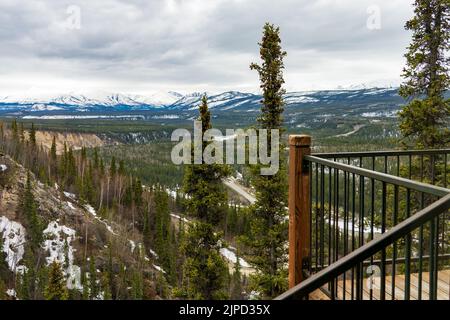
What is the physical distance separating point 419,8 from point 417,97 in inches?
106

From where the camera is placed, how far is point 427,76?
476 inches

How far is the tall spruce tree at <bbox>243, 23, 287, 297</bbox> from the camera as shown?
1507cm

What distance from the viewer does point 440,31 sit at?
1172 cm

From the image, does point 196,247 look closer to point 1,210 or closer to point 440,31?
point 440,31

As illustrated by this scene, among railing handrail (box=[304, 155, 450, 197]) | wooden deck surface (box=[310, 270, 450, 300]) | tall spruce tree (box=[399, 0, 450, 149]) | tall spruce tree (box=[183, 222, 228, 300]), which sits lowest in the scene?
tall spruce tree (box=[183, 222, 228, 300])

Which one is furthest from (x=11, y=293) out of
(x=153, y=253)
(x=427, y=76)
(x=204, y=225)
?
(x=427, y=76)

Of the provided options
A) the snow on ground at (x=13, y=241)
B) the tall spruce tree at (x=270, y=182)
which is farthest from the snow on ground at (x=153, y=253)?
the tall spruce tree at (x=270, y=182)

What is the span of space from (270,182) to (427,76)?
634cm

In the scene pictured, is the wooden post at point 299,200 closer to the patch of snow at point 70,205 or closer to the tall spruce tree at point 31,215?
the tall spruce tree at point 31,215

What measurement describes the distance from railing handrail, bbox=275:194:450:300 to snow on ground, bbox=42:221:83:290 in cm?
5136

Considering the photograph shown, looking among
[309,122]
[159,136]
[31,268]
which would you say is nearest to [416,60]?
[31,268]

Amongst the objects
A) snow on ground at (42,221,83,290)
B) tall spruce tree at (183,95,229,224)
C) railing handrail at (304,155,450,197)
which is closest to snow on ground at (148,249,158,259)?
snow on ground at (42,221,83,290)

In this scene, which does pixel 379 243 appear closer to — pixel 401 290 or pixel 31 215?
pixel 401 290

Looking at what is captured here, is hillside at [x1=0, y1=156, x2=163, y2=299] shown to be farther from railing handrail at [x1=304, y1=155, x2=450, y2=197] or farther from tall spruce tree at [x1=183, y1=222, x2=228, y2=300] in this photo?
railing handrail at [x1=304, y1=155, x2=450, y2=197]
